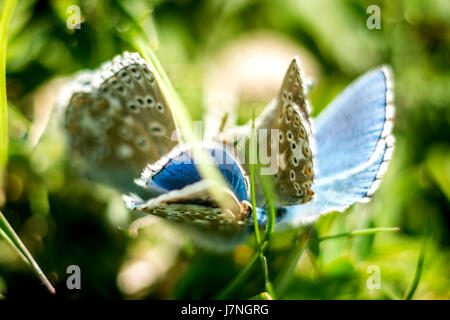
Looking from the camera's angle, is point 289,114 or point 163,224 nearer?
point 289,114

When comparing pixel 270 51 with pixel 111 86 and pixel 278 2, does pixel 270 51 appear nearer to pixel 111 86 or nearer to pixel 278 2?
pixel 278 2

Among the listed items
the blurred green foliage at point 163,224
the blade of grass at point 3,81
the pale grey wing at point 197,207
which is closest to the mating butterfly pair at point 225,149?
the pale grey wing at point 197,207

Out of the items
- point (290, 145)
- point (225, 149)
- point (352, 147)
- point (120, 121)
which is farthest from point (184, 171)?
point (352, 147)

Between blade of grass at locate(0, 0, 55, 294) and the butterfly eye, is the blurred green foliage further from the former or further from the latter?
the butterfly eye

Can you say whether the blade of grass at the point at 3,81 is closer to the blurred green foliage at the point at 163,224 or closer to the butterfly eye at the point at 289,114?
the blurred green foliage at the point at 163,224

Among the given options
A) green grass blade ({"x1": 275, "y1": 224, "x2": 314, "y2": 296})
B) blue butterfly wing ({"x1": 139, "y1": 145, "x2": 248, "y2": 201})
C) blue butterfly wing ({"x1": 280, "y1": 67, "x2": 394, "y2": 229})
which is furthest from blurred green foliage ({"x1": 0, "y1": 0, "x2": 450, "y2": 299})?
blue butterfly wing ({"x1": 139, "y1": 145, "x2": 248, "y2": 201})

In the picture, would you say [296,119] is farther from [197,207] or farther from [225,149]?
[197,207]
